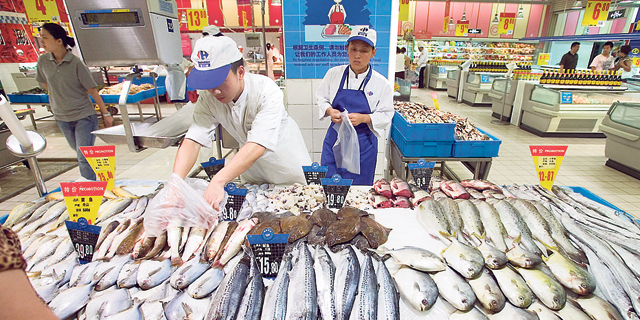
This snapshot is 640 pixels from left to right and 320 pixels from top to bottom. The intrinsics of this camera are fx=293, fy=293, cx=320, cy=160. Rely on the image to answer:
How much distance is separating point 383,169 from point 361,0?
2.34 metres

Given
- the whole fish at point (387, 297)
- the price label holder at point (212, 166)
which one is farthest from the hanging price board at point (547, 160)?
the price label holder at point (212, 166)

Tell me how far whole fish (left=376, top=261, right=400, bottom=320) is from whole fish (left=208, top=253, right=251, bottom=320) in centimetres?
57

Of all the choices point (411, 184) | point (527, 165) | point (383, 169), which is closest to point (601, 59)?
point (527, 165)

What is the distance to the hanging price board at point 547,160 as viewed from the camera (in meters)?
1.99

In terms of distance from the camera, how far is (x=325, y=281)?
48.5 inches

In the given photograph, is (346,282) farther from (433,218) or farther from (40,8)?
(40,8)

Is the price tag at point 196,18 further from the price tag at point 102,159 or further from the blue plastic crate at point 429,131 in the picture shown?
the price tag at point 102,159

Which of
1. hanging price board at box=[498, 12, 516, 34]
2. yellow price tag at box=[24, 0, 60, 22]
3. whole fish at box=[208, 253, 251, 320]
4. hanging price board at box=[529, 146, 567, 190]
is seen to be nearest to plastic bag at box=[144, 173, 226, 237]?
whole fish at box=[208, 253, 251, 320]

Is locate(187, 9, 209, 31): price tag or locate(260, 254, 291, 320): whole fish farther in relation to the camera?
locate(187, 9, 209, 31): price tag

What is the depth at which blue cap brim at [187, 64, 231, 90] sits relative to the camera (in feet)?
5.40

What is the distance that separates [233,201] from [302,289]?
756 mm

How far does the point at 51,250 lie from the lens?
150 centimetres

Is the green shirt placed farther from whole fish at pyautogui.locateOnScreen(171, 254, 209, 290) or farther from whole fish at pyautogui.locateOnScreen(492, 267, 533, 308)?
whole fish at pyautogui.locateOnScreen(492, 267, 533, 308)

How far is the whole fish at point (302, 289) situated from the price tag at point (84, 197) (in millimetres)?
1135
